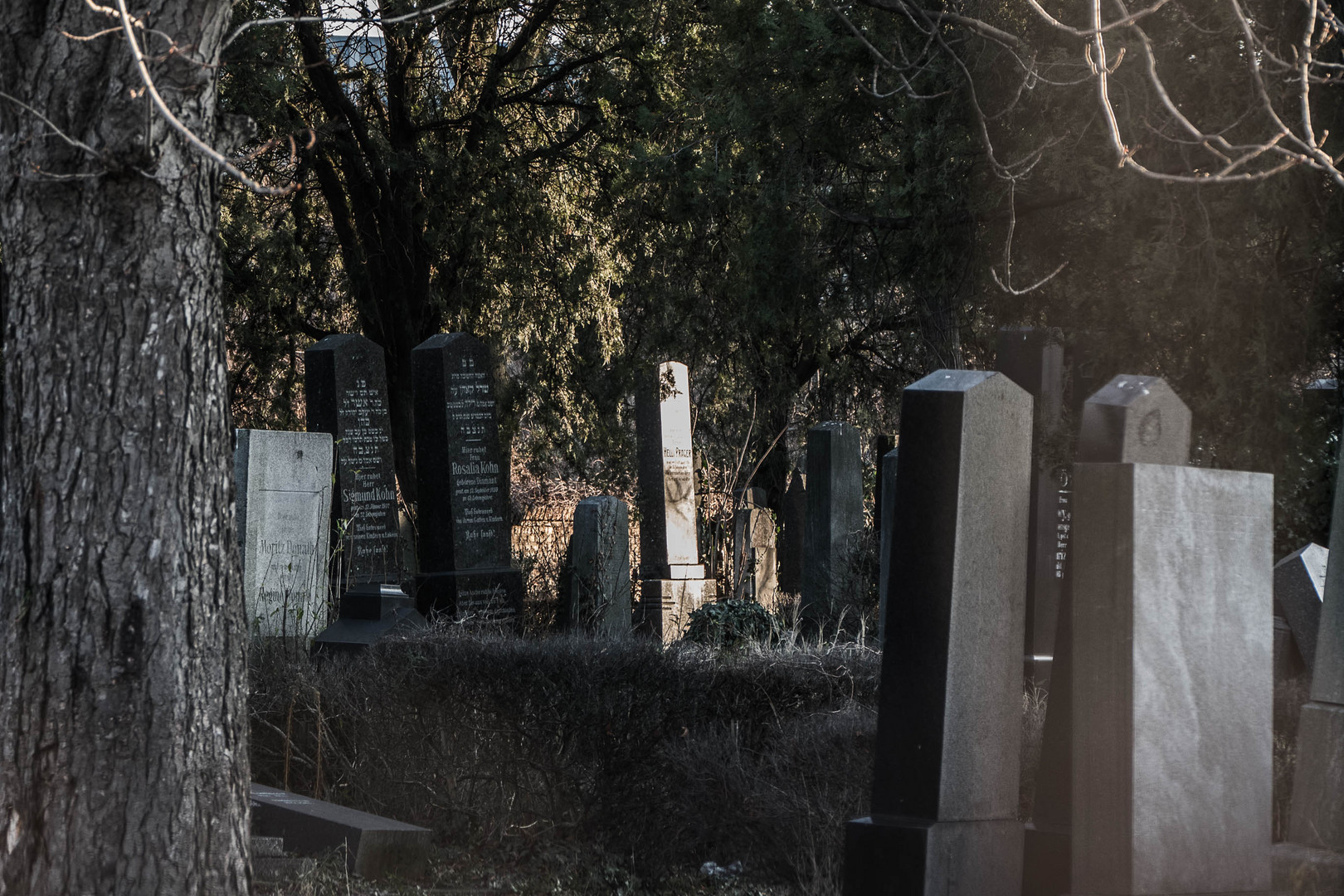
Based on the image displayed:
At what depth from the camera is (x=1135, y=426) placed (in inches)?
173

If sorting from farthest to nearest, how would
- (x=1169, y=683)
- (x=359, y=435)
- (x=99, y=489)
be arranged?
(x=359, y=435), (x=1169, y=683), (x=99, y=489)

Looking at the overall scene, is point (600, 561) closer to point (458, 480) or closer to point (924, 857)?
point (458, 480)

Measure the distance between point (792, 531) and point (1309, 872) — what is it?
13.1 m

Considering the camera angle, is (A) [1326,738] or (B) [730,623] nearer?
(A) [1326,738]

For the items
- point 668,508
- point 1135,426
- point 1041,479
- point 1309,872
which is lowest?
point 1309,872

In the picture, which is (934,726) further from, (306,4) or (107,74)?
(306,4)

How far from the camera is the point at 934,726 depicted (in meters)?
4.36

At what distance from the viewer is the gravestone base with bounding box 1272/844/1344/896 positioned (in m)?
4.55

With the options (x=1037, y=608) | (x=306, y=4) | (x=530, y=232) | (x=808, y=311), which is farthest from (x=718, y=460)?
(x=1037, y=608)

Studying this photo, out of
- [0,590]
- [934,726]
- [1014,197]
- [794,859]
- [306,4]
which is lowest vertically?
[794,859]

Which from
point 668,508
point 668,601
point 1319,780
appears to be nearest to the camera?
point 1319,780

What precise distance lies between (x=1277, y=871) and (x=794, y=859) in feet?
5.95

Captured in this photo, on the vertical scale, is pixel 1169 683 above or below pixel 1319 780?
above

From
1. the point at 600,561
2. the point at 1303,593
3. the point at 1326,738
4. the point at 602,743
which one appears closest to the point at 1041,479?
the point at 1303,593
